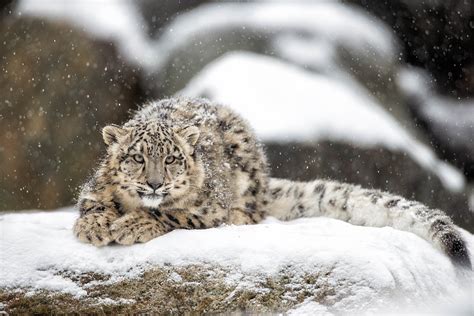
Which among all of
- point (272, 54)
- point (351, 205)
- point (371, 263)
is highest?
point (272, 54)

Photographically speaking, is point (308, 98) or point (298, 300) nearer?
point (298, 300)

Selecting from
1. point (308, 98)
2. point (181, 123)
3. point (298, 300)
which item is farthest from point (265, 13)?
point (298, 300)

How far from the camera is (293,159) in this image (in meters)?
8.45

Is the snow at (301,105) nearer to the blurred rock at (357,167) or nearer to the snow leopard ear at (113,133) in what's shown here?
the blurred rock at (357,167)

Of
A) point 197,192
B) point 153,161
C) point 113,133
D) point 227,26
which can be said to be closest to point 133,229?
point 153,161

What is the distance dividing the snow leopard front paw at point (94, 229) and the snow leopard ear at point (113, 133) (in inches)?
20.5

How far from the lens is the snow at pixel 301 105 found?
8672 millimetres

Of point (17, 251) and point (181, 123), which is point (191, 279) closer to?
point (17, 251)

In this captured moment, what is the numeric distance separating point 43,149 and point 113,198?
461cm

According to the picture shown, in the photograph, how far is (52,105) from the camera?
374 inches

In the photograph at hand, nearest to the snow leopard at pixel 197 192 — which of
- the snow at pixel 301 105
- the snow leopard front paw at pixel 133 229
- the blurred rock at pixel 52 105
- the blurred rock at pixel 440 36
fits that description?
the snow leopard front paw at pixel 133 229

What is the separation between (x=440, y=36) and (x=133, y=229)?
247 inches

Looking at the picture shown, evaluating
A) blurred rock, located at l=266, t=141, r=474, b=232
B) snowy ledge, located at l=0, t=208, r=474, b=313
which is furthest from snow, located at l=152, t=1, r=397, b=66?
snowy ledge, located at l=0, t=208, r=474, b=313

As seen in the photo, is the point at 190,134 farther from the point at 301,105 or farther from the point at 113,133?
Answer: the point at 301,105
